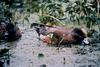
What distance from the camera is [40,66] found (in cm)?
552

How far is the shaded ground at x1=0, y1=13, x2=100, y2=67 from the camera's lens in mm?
5625

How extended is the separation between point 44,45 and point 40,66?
1083 mm

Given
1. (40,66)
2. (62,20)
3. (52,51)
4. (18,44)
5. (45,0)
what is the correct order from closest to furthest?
(40,66) → (52,51) → (18,44) → (62,20) → (45,0)

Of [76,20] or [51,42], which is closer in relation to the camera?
[51,42]

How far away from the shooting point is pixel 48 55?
6.06 meters

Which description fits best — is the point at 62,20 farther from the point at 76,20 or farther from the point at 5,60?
the point at 5,60

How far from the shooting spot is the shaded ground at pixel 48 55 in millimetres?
5625

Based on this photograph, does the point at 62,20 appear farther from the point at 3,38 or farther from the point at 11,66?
the point at 11,66

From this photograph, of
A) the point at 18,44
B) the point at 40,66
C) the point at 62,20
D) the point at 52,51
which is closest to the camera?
the point at 40,66

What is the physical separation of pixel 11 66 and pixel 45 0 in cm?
298

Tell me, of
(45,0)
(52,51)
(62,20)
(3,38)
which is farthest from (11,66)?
(45,0)

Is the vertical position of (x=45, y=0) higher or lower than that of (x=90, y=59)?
higher

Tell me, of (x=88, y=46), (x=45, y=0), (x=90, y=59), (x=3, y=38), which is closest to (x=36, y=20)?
(x=45, y=0)

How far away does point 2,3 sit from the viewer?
7.90m
